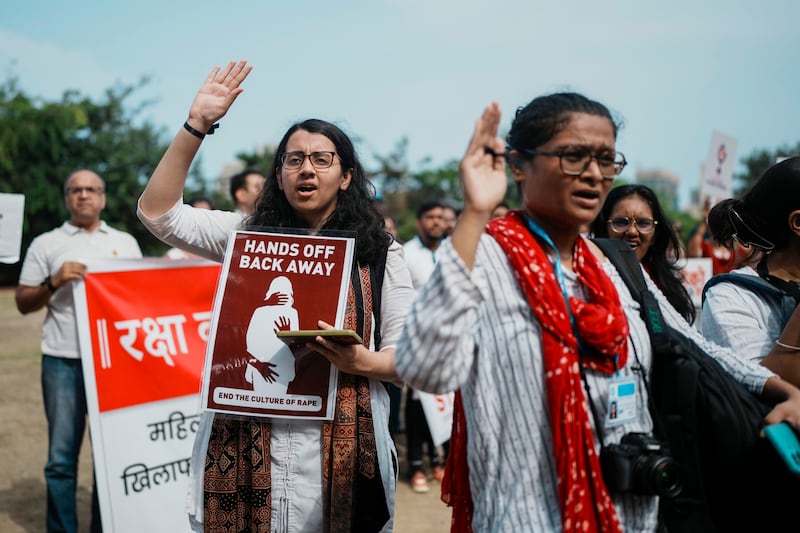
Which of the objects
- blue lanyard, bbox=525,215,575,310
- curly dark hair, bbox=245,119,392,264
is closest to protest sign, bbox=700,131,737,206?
curly dark hair, bbox=245,119,392,264

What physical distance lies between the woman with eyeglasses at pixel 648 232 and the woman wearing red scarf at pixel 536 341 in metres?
1.85

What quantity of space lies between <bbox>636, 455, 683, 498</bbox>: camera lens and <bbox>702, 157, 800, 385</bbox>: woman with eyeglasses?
2.41 feet

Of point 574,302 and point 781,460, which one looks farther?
point 781,460

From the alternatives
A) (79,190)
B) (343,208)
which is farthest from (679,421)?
(79,190)

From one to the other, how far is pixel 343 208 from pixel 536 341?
1118 millimetres

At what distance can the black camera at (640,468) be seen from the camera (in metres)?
1.63

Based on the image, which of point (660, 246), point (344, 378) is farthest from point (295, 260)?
point (660, 246)

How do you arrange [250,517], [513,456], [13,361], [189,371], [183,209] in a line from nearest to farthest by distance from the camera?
1. [513,456]
2. [250,517]
3. [183,209]
4. [189,371]
5. [13,361]

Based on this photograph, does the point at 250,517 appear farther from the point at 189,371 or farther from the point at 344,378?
the point at 189,371

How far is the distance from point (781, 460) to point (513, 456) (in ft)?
2.43

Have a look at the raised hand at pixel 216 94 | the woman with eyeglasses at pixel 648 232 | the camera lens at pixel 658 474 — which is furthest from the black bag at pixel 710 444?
the woman with eyeglasses at pixel 648 232

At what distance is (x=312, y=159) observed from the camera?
2.49 meters

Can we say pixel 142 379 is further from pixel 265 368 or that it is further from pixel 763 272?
pixel 763 272

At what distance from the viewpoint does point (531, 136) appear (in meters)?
1.78
